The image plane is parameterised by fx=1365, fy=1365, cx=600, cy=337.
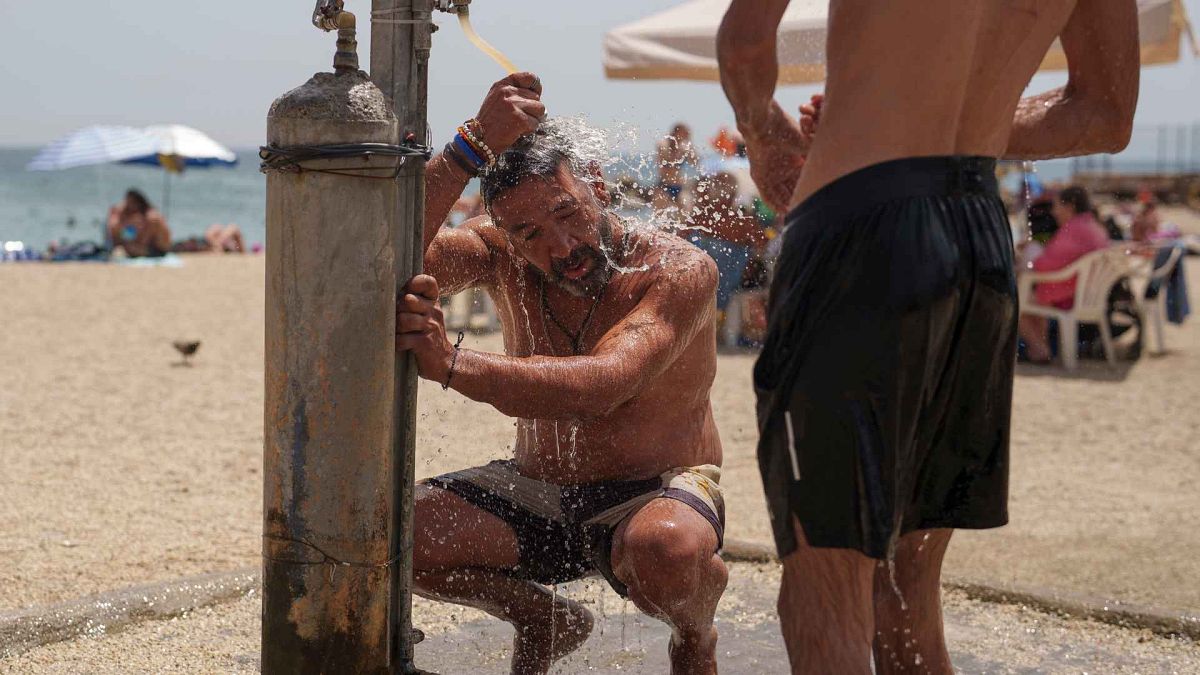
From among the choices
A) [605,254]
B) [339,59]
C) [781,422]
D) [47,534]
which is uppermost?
[339,59]

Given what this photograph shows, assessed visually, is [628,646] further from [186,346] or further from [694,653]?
[186,346]

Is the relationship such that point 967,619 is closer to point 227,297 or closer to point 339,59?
point 339,59

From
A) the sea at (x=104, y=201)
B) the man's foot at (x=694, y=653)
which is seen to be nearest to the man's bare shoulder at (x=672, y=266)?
the man's foot at (x=694, y=653)

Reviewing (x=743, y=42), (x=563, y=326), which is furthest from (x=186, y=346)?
(x=743, y=42)

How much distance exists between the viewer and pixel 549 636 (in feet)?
11.1

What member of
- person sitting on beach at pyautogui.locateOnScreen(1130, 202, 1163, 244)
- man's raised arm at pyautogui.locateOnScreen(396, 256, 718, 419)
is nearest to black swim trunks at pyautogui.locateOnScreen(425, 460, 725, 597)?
man's raised arm at pyautogui.locateOnScreen(396, 256, 718, 419)

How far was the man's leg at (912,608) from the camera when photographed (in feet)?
8.56

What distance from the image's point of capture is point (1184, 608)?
452cm

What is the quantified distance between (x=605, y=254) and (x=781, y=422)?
1171mm

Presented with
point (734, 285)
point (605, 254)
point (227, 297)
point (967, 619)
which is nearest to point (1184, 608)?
point (967, 619)

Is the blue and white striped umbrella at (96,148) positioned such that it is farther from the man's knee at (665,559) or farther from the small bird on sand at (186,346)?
the man's knee at (665,559)

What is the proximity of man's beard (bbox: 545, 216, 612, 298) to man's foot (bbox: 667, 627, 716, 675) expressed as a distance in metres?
0.86

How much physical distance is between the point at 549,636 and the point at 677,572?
0.56 meters

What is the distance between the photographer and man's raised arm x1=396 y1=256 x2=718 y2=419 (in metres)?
2.78
